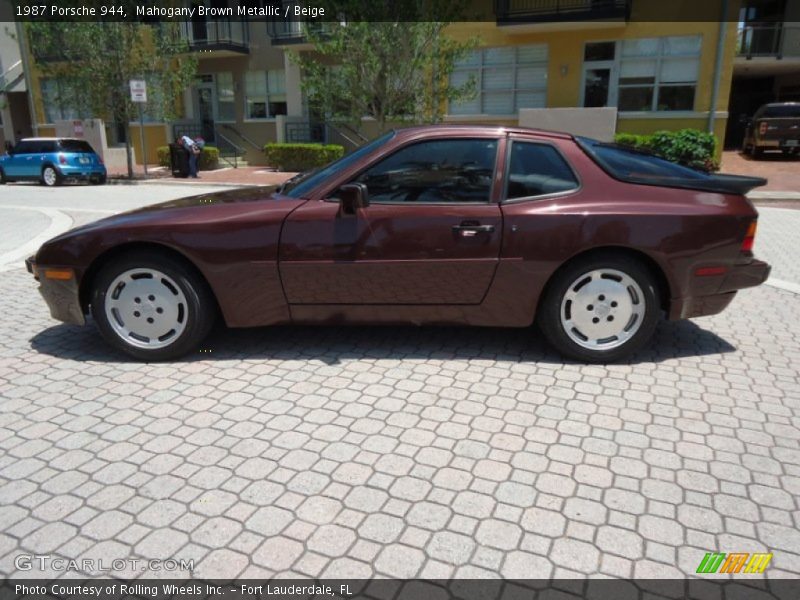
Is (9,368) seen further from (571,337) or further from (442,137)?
(571,337)

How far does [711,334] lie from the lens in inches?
190

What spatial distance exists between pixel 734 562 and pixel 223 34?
2672 cm

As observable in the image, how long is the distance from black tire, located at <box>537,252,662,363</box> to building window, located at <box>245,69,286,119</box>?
2329cm

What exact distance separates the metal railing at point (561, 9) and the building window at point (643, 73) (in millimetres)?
1190

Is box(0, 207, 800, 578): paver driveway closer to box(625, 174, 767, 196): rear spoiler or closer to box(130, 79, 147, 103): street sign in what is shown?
box(625, 174, 767, 196): rear spoiler

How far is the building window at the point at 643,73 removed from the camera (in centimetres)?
1870

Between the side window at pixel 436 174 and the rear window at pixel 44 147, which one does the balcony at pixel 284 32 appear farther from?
the side window at pixel 436 174

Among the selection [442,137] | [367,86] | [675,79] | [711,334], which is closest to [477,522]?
[442,137]

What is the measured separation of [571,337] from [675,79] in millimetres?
17822

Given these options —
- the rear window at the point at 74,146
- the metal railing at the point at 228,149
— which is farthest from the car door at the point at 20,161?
the metal railing at the point at 228,149

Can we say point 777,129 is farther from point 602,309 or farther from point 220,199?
point 220,199

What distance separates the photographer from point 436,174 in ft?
13.3

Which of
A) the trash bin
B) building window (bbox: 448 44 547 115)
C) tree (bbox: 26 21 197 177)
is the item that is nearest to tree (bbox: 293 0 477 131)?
building window (bbox: 448 44 547 115)

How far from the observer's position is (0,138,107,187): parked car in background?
1927 centimetres
